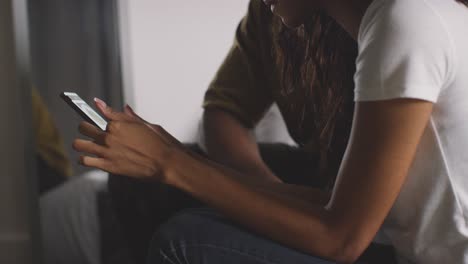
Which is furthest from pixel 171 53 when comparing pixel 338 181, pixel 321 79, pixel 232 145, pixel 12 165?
pixel 338 181

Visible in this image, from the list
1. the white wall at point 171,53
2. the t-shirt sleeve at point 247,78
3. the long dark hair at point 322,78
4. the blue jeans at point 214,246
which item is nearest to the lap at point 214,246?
the blue jeans at point 214,246

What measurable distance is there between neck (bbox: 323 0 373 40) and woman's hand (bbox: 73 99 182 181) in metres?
0.30

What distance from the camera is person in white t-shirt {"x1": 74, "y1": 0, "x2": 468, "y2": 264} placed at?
73cm

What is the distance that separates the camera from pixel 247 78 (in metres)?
1.30

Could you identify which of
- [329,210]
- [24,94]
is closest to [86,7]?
[24,94]

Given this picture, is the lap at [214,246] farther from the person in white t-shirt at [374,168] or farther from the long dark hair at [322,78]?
the long dark hair at [322,78]

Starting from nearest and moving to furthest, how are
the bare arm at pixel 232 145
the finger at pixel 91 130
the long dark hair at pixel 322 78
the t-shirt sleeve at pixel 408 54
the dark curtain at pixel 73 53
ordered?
the t-shirt sleeve at pixel 408 54 → the finger at pixel 91 130 → the long dark hair at pixel 322 78 → the bare arm at pixel 232 145 → the dark curtain at pixel 73 53

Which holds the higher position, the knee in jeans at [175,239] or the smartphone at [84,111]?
the smartphone at [84,111]

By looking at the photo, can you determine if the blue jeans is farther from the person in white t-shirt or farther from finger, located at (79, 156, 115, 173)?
finger, located at (79, 156, 115, 173)

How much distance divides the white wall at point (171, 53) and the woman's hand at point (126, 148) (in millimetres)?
997

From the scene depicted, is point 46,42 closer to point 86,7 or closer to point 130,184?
point 86,7

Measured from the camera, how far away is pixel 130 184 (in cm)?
117

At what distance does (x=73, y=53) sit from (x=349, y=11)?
44.7 inches

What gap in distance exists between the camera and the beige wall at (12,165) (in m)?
1.76
